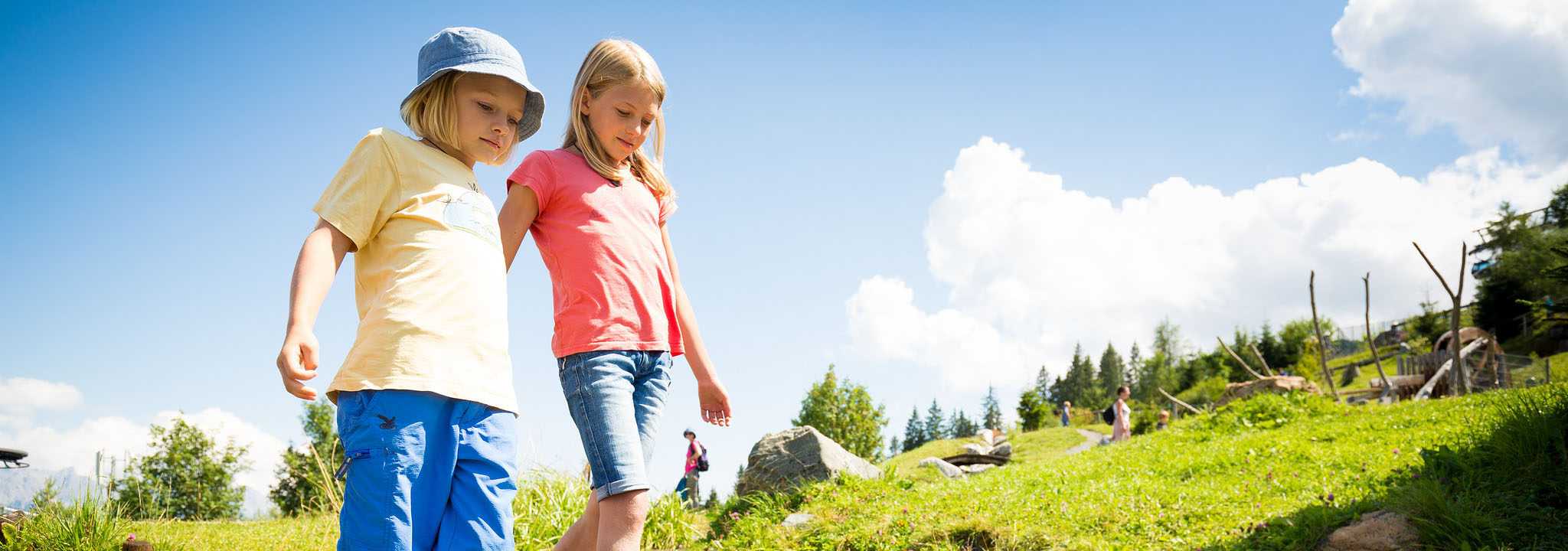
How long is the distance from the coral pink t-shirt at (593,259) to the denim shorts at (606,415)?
0.12ft

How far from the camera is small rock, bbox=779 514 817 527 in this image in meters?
5.24

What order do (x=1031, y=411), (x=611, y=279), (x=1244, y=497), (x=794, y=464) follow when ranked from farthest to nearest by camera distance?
(x=1031, y=411) → (x=794, y=464) → (x=1244, y=497) → (x=611, y=279)

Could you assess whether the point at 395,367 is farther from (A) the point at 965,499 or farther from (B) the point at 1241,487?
(B) the point at 1241,487

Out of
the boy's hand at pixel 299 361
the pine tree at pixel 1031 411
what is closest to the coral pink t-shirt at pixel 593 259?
the boy's hand at pixel 299 361

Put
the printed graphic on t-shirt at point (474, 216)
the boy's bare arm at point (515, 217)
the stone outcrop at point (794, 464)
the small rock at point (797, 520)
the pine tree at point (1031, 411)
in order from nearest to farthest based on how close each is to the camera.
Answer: the printed graphic on t-shirt at point (474, 216), the boy's bare arm at point (515, 217), the small rock at point (797, 520), the stone outcrop at point (794, 464), the pine tree at point (1031, 411)

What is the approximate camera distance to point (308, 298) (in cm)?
159

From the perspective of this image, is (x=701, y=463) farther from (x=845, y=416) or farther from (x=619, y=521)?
(x=619, y=521)

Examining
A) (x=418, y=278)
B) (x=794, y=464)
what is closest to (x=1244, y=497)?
(x=794, y=464)

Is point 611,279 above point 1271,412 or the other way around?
above

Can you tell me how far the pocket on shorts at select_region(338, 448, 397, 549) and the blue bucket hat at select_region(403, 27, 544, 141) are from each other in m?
0.93

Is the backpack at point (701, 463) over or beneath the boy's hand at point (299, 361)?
beneath

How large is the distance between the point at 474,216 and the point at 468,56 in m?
0.40

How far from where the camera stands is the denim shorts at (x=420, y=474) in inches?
60.3

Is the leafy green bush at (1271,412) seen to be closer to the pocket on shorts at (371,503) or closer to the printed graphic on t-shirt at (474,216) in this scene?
the printed graphic on t-shirt at (474,216)
